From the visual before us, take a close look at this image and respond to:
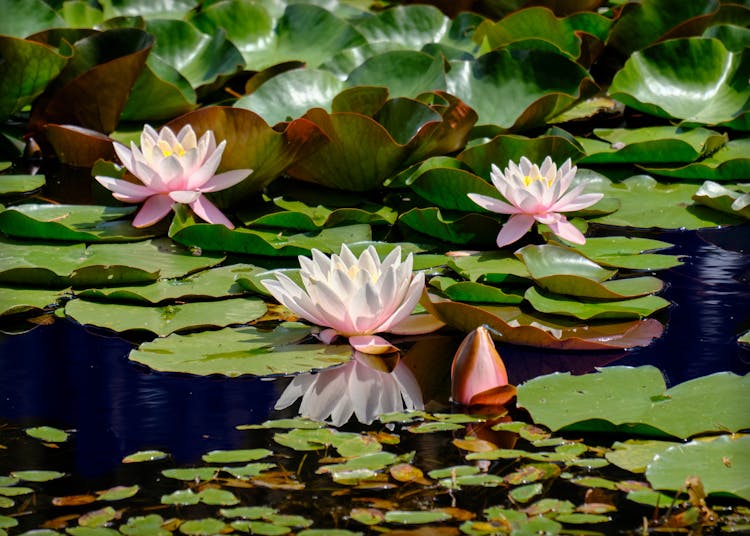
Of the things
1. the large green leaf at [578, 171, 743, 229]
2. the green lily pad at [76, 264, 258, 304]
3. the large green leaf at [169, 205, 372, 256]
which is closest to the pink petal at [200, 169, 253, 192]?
the large green leaf at [169, 205, 372, 256]

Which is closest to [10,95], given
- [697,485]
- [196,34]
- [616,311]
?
[196,34]

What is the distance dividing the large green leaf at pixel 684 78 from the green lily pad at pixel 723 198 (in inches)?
32.1

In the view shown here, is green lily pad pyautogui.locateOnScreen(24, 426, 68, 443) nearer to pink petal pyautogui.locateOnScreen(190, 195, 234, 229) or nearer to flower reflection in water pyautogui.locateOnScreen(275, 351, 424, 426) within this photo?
flower reflection in water pyautogui.locateOnScreen(275, 351, 424, 426)

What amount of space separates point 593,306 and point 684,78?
197cm

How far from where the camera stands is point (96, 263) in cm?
298

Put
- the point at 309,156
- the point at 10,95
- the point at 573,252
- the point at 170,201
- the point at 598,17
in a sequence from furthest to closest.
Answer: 1. the point at 598,17
2. the point at 10,95
3. the point at 309,156
4. the point at 170,201
5. the point at 573,252

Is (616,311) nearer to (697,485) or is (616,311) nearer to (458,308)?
(458,308)

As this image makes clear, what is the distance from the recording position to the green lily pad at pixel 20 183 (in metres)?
3.70

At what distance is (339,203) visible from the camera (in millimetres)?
3516

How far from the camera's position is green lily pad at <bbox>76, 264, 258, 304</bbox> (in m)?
2.77

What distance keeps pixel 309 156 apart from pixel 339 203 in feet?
0.61

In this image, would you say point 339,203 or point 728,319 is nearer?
point 728,319

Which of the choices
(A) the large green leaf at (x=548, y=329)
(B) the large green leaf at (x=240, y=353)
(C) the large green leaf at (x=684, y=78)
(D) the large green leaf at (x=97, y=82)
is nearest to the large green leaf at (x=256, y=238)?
(B) the large green leaf at (x=240, y=353)

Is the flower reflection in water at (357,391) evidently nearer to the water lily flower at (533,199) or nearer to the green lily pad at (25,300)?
the water lily flower at (533,199)
